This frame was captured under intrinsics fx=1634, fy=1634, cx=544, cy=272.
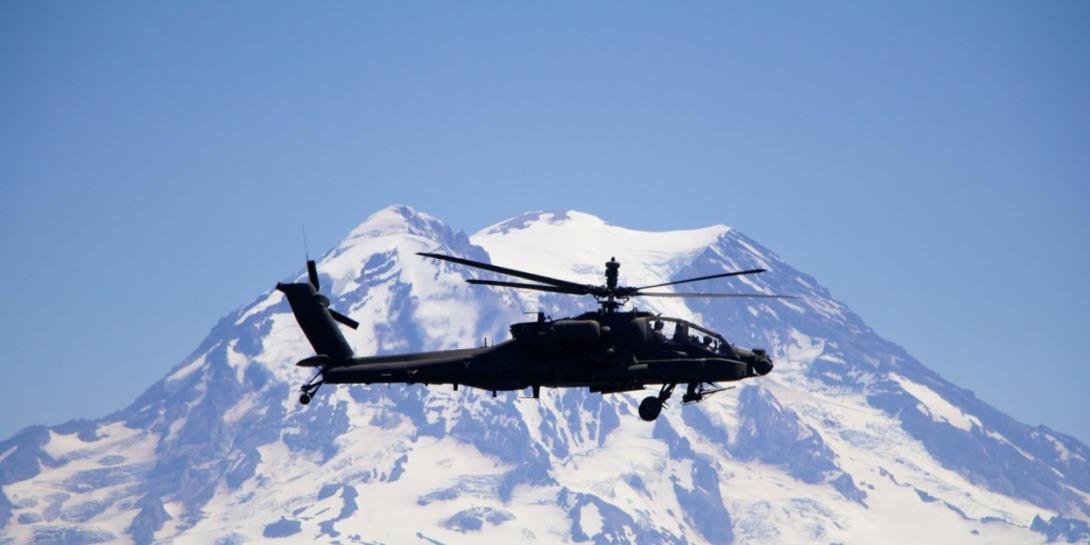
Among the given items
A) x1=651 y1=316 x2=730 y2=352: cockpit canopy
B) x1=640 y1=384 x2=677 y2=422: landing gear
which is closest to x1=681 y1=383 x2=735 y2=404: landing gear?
x1=640 y1=384 x2=677 y2=422: landing gear

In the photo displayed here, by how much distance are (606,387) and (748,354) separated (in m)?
7.49

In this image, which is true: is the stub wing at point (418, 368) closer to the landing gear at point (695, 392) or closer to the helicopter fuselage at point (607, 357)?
the helicopter fuselage at point (607, 357)

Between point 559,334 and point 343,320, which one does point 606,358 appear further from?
point 343,320

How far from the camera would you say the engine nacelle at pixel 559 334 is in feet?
263

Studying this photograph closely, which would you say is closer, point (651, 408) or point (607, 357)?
point (607, 357)

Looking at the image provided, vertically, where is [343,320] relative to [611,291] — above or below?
below

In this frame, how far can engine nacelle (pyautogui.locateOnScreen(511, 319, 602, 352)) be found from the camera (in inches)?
3159

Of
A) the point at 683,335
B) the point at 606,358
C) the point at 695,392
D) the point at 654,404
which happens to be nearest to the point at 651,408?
the point at 654,404

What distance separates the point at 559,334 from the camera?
80.4 metres

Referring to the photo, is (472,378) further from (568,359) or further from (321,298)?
(321,298)

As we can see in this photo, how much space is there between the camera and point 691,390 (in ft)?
266

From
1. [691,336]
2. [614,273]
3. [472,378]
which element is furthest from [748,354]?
[472,378]

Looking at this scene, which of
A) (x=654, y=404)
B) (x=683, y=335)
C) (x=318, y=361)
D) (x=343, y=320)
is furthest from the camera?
(x=343, y=320)

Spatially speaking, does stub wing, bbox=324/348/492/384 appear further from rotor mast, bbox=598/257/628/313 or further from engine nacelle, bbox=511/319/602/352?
rotor mast, bbox=598/257/628/313
